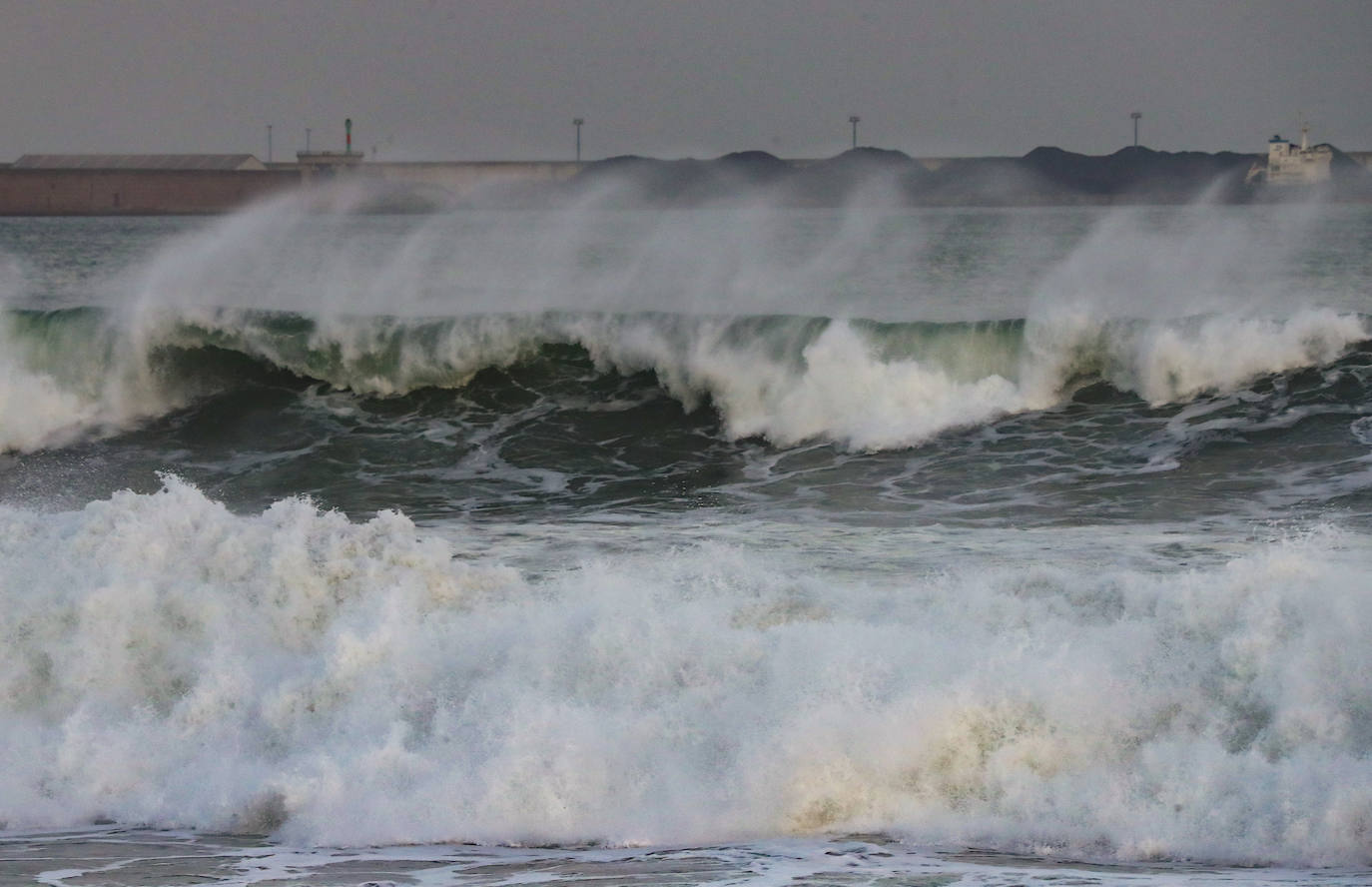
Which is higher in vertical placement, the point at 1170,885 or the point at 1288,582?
the point at 1288,582

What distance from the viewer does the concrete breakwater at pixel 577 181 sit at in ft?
275

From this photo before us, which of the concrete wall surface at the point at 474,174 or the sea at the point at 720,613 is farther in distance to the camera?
the concrete wall surface at the point at 474,174

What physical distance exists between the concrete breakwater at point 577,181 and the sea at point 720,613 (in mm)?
50210

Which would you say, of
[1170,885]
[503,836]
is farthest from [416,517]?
[1170,885]

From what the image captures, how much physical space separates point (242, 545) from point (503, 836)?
325 centimetres

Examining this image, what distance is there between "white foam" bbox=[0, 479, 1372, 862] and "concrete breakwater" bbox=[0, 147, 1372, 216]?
5781 centimetres

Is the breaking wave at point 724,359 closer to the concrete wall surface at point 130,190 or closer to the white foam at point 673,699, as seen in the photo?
the white foam at point 673,699

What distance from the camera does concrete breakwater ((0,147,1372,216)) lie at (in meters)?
83.7

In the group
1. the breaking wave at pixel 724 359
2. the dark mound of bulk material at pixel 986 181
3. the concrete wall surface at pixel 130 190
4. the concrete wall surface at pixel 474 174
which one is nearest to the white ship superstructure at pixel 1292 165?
the dark mound of bulk material at pixel 986 181

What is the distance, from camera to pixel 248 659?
27.6 feet

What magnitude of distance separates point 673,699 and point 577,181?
95863mm

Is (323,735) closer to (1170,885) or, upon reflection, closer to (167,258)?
(1170,885)

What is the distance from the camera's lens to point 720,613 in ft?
27.4

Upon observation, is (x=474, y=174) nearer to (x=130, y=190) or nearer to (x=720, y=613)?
(x=130, y=190)
